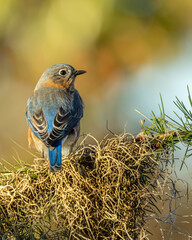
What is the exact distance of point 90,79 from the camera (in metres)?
7.45

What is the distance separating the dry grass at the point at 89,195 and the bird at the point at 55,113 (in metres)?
0.52

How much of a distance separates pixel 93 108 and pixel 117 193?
4.23m

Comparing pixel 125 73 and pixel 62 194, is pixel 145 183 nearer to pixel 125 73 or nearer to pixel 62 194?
pixel 62 194

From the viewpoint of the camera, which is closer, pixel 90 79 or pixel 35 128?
pixel 35 128

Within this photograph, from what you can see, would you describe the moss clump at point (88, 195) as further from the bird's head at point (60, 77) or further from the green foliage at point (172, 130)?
the bird's head at point (60, 77)

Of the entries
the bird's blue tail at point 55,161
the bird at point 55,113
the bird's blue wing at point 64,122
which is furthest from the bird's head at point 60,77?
the bird's blue tail at point 55,161

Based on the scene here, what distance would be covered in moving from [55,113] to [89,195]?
146 cm

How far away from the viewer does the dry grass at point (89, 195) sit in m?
2.62

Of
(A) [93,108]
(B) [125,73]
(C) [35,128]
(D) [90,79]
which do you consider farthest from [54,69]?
(B) [125,73]

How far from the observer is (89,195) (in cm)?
267

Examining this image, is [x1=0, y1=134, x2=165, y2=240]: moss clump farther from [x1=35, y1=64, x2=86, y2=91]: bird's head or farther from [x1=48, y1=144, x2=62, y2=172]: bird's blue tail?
[x1=35, y1=64, x2=86, y2=91]: bird's head

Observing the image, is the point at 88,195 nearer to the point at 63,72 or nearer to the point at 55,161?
the point at 55,161

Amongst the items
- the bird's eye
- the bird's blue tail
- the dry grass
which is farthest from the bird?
the dry grass

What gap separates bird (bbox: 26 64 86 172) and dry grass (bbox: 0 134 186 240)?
0.52 meters
